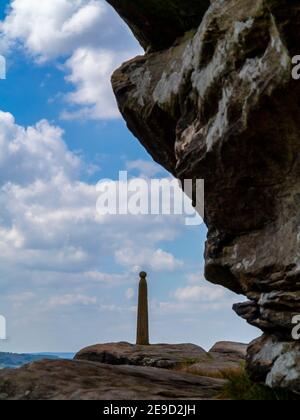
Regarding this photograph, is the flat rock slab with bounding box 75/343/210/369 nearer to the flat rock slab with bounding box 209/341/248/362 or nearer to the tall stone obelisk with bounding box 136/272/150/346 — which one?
the tall stone obelisk with bounding box 136/272/150/346

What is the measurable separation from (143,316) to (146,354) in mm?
3564

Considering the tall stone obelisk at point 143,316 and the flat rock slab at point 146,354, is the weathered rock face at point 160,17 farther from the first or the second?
the tall stone obelisk at point 143,316

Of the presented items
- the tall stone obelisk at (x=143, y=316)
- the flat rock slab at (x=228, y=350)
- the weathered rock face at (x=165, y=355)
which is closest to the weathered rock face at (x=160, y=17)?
the weathered rock face at (x=165, y=355)

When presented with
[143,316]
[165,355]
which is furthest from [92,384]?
[143,316]

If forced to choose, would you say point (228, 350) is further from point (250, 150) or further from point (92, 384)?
point (250, 150)

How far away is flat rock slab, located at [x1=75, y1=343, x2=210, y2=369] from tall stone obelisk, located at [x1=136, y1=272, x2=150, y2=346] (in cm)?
64

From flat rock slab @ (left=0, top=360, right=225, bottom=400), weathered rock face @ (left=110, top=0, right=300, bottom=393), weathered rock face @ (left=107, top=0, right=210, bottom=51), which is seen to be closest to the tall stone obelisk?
flat rock slab @ (left=0, top=360, right=225, bottom=400)

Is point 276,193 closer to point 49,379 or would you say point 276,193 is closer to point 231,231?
point 231,231

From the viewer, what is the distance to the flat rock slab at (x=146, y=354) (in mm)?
24953

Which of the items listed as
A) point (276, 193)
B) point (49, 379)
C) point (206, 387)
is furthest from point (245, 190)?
point (49, 379)

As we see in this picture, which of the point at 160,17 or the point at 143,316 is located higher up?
the point at 160,17

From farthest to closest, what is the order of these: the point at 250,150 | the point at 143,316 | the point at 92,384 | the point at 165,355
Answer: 1. the point at 143,316
2. the point at 165,355
3. the point at 92,384
4. the point at 250,150

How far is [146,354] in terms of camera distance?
2655 cm

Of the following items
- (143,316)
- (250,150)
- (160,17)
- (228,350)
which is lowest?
(228,350)
